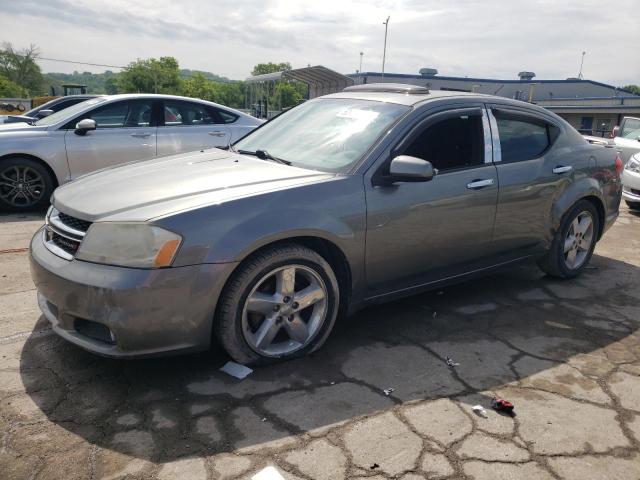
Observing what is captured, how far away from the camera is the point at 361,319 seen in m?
3.84

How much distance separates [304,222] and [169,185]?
0.83 meters

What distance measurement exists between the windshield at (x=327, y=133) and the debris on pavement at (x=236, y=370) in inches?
51.7

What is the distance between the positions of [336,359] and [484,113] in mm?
2207

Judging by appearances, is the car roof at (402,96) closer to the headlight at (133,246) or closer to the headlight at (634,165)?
the headlight at (133,246)

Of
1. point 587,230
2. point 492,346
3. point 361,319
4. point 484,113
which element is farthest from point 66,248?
point 587,230

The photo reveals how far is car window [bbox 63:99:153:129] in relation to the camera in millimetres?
7066

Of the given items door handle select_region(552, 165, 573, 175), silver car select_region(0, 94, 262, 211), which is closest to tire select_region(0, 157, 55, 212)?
silver car select_region(0, 94, 262, 211)

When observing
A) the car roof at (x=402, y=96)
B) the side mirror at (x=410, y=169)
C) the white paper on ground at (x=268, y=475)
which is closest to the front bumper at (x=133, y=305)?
the white paper on ground at (x=268, y=475)

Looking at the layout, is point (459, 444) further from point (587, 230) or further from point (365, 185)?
point (587, 230)

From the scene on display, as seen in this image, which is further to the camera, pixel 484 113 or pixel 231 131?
pixel 231 131

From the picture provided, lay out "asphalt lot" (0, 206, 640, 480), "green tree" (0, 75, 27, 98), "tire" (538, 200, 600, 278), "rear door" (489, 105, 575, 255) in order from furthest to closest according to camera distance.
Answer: "green tree" (0, 75, 27, 98) → "tire" (538, 200, 600, 278) → "rear door" (489, 105, 575, 255) → "asphalt lot" (0, 206, 640, 480)

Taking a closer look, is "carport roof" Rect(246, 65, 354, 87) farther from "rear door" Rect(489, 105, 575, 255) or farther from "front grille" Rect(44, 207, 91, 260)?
"front grille" Rect(44, 207, 91, 260)

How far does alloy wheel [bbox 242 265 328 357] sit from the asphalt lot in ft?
0.51

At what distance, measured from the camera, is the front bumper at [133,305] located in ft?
8.40
